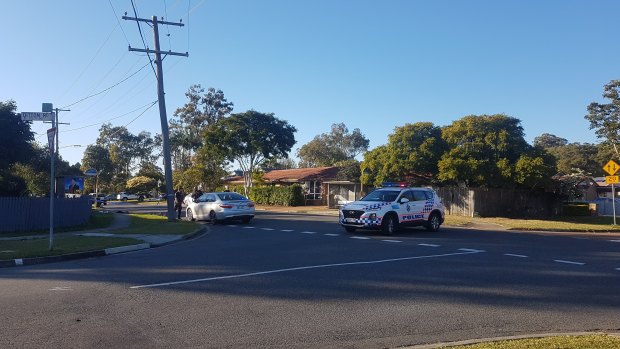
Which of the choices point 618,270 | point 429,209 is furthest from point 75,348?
point 429,209

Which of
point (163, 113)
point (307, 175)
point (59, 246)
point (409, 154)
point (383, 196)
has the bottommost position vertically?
point (59, 246)

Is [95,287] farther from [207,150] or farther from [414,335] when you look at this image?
[207,150]

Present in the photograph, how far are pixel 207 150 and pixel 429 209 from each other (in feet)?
114

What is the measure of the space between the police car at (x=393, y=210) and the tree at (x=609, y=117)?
38654 mm

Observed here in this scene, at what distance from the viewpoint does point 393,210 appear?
62.3 feet

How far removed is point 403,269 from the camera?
11141mm

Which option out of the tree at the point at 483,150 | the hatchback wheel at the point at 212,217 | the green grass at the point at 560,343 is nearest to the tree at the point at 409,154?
the tree at the point at 483,150

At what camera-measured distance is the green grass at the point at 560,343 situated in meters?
5.55

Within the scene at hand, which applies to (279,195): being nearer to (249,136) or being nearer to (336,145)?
(249,136)

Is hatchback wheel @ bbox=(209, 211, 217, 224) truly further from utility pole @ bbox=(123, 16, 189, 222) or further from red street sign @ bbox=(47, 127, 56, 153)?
red street sign @ bbox=(47, 127, 56, 153)

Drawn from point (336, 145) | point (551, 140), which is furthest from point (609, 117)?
point (551, 140)

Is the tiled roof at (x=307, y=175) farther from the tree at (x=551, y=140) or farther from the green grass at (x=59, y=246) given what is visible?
the tree at (x=551, y=140)

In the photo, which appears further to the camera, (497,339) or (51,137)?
(51,137)

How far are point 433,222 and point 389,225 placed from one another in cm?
276
